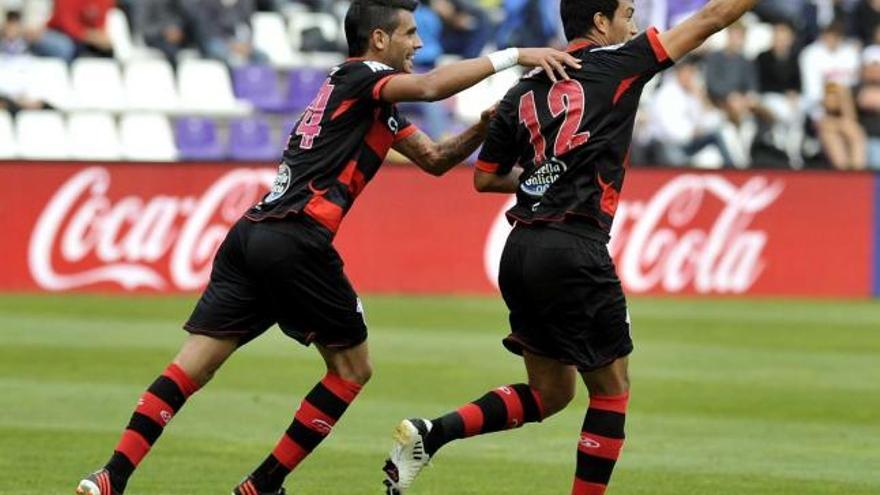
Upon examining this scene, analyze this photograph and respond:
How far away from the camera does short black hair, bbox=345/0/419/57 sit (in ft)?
25.2

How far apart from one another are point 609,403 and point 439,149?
1.42 metres

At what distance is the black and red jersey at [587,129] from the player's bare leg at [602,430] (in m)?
0.61

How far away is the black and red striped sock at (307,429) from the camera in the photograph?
25.4 ft

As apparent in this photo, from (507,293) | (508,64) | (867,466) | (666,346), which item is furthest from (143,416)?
(666,346)

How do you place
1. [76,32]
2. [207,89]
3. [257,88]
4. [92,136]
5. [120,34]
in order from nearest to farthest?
[92,136]
[76,32]
[207,89]
[257,88]
[120,34]

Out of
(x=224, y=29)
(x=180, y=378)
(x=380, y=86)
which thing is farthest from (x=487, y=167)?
(x=224, y=29)

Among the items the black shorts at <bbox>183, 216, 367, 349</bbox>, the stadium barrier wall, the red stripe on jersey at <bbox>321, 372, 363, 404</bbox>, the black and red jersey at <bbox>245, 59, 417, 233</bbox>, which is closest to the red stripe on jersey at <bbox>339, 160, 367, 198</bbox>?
the black and red jersey at <bbox>245, 59, 417, 233</bbox>

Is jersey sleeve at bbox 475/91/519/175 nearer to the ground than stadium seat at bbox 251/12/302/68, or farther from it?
farther from it

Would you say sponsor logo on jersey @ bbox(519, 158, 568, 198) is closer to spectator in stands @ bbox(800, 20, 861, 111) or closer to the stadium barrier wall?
the stadium barrier wall

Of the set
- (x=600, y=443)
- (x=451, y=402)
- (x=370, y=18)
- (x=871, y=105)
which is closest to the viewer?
(x=600, y=443)

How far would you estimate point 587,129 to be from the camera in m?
7.24

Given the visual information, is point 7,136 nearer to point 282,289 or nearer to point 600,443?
point 282,289

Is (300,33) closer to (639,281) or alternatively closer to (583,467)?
(639,281)

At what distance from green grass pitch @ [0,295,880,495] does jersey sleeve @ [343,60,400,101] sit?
2.07m
